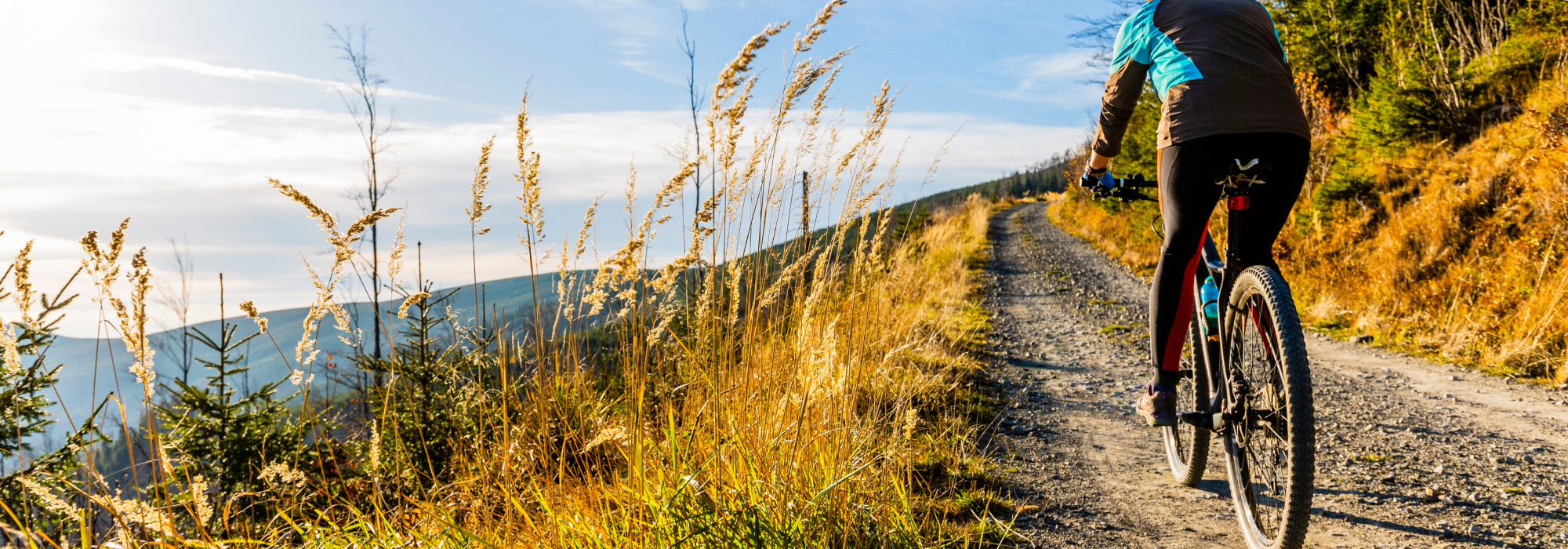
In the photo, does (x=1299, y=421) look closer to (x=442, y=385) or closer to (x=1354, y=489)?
(x=1354, y=489)

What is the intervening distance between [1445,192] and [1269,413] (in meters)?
6.55

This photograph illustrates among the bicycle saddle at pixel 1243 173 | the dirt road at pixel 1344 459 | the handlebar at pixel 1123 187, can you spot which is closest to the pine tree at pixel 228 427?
the dirt road at pixel 1344 459

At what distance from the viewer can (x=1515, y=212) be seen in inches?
211

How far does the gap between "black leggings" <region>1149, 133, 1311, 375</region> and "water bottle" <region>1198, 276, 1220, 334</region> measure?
12cm

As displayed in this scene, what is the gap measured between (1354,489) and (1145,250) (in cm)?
957

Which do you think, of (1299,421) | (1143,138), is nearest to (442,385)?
(1299,421)

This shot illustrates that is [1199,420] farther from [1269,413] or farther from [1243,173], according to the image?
[1243,173]

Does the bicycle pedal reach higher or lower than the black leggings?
lower

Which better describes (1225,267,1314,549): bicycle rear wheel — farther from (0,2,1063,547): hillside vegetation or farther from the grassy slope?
the grassy slope

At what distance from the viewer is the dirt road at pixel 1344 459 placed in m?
2.13

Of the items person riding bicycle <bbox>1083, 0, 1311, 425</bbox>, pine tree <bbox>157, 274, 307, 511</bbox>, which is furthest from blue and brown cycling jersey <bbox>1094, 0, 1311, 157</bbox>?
pine tree <bbox>157, 274, 307, 511</bbox>

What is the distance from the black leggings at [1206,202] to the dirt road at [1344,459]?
687mm

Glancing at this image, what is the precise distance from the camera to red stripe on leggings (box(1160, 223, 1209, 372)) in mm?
2043

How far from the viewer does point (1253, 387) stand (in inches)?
76.8
